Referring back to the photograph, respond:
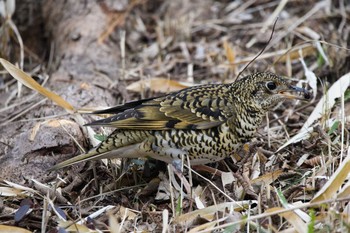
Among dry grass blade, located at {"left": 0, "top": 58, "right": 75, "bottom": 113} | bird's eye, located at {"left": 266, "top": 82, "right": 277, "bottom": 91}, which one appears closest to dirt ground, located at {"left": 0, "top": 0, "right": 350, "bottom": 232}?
dry grass blade, located at {"left": 0, "top": 58, "right": 75, "bottom": 113}

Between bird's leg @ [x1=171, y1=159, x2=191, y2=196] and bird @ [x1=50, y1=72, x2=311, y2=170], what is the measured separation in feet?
0.04

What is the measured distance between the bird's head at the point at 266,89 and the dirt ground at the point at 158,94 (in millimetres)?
216

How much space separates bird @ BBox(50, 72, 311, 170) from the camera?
14.6 ft

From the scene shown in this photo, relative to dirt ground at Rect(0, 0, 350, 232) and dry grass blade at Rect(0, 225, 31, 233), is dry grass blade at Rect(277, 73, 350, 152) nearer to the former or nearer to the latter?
dirt ground at Rect(0, 0, 350, 232)

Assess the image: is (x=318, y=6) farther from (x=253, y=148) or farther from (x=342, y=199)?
(x=342, y=199)

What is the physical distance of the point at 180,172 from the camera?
14.5 feet

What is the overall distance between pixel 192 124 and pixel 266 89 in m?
0.63

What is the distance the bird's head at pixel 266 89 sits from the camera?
458 centimetres

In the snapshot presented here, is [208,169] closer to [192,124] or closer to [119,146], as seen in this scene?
[192,124]

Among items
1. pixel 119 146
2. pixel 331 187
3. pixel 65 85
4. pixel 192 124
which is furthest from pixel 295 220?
pixel 65 85

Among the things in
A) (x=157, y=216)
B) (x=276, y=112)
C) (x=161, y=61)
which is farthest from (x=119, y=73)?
(x=157, y=216)

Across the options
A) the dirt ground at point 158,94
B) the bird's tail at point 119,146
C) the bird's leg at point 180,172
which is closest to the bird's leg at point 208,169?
the dirt ground at point 158,94

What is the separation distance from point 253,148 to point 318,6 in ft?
11.5

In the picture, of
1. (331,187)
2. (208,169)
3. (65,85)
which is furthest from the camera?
(65,85)
